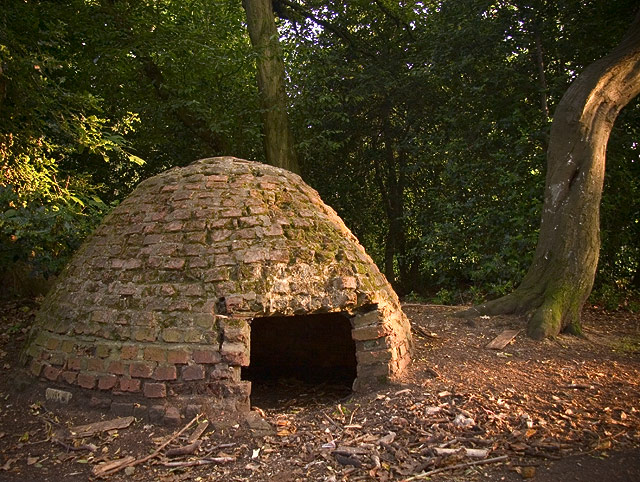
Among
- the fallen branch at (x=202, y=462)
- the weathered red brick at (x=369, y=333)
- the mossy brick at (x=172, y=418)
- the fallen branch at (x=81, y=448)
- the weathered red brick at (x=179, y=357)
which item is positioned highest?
the weathered red brick at (x=369, y=333)

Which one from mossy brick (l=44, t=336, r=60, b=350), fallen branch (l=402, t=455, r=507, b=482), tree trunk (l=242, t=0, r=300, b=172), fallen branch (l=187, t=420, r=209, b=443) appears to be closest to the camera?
fallen branch (l=402, t=455, r=507, b=482)

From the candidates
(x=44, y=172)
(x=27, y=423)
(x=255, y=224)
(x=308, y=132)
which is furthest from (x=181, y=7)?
(x=27, y=423)

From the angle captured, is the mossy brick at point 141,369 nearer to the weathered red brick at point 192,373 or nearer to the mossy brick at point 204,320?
the weathered red brick at point 192,373

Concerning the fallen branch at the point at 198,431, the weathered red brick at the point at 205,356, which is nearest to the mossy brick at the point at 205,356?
the weathered red brick at the point at 205,356

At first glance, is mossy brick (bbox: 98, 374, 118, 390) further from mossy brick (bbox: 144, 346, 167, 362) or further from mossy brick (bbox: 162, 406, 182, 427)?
mossy brick (bbox: 162, 406, 182, 427)

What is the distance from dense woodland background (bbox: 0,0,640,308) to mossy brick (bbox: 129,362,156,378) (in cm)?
261

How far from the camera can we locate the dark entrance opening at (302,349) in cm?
674

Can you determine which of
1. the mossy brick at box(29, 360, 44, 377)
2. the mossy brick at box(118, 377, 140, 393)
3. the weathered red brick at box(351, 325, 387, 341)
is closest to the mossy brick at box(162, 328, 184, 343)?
the mossy brick at box(118, 377, 140, 393)

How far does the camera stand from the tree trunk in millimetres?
9539

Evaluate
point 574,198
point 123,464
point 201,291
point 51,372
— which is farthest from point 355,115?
point 123,464

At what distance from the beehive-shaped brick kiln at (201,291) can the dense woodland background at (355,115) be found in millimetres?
1797

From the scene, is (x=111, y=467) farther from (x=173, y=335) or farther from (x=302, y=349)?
(x=302, y=349)

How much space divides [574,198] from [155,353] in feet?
16.3

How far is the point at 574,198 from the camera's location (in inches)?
245
